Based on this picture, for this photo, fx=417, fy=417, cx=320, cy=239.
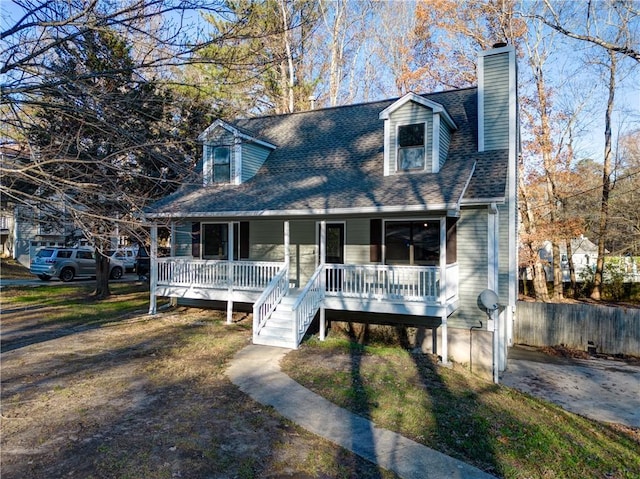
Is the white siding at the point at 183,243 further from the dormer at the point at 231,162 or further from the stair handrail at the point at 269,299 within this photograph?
the stair handrail at the point at 269,299

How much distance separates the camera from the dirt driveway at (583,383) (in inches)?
328

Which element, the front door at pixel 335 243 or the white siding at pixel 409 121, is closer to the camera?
the white siding at pixel 409 121

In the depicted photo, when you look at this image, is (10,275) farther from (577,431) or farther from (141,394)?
(577,431)

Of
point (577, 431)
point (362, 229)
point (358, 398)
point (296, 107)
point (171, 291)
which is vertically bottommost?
point (577, 431)

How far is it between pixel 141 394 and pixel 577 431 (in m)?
6.73

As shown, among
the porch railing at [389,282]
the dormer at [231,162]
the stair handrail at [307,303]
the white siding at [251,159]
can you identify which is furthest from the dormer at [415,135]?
the white siding at [251,159]

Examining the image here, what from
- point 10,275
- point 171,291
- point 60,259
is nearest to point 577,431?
point 171,291

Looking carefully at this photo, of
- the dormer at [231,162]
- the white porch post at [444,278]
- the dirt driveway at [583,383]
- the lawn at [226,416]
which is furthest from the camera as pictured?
the dormer at [231,162]

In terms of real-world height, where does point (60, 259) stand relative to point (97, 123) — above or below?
below

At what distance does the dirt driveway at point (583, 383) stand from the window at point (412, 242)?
3420 millimetres

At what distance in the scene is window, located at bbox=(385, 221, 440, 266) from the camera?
10.5 metres

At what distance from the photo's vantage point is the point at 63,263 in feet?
71.9

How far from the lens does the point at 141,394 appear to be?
20.1 ft

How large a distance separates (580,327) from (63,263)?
924 inches
